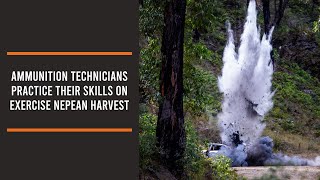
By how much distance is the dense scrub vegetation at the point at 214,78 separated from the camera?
43.6ft

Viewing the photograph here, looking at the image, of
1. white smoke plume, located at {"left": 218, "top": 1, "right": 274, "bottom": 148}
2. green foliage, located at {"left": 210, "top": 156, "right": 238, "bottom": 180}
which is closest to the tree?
white smoke plume, located at {"left": 218, "top": 1, "right": 274, "bottom": 148}

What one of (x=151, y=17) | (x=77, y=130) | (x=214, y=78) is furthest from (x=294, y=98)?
(x=77, y=130)

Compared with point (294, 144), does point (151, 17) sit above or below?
above

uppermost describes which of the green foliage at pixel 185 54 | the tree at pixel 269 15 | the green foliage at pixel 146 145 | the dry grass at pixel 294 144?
the tree at pixel 269 15

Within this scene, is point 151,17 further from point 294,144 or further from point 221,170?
point 294,144

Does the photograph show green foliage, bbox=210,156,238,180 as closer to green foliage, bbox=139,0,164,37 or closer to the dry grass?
green foliage, bbox=139,0,164,37

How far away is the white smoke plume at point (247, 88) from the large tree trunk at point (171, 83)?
17917 mm

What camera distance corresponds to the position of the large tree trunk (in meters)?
12.8

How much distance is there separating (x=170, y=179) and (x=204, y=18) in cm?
392

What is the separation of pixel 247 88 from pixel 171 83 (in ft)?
74.8

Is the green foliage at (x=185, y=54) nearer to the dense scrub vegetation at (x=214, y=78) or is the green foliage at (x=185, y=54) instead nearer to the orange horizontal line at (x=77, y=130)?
the dense scrub vegetation at (x=214, y=78)

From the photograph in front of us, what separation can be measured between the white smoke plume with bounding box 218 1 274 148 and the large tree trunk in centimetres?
1792

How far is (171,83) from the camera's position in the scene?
1285cm

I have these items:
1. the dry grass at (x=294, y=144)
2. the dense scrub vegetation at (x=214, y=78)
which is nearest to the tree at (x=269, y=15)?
the dense scrub vegetation at (x=214, y=78)
